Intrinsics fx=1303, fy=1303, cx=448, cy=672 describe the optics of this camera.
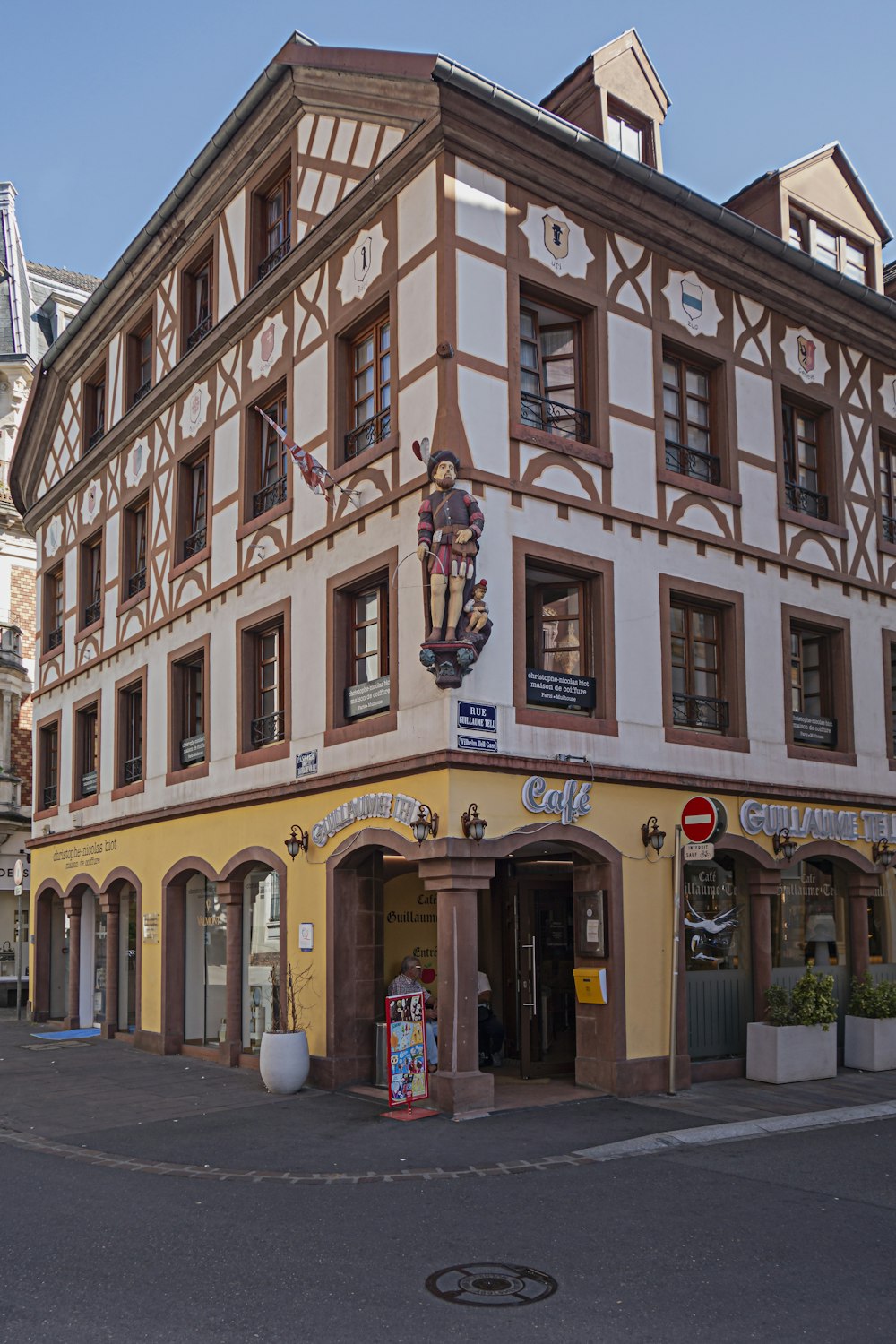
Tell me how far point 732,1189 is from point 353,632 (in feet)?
26.4

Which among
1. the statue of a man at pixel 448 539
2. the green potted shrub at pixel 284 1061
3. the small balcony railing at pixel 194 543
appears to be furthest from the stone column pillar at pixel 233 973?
the statue of a man at pixel 448 539

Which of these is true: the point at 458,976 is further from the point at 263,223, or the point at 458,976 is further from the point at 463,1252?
the point at 263,223

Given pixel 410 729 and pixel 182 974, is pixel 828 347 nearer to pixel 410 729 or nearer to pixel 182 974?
pixel 410 729

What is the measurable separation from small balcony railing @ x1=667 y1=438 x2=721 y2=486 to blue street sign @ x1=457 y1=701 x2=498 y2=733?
4.55 metres

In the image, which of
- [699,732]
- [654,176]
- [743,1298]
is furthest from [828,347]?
[743,1298]

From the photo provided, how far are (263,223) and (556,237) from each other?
5.26 metres

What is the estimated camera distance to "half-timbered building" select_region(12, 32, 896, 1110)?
44.8 feet

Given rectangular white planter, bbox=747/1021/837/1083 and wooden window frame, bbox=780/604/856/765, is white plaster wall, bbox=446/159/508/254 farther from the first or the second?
rectangular white planter, bbox=747/1021/837/1083

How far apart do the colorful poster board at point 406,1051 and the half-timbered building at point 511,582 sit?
0.51 metres

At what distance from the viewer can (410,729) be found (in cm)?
1338

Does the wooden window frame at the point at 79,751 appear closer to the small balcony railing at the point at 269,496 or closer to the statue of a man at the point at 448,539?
the small balcony railing at the point at 269,496

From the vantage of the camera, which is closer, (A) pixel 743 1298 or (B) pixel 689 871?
(A) pixel 743 1298

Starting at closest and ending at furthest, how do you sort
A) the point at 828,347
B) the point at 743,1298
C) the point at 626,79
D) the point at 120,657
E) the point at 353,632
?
the point at 743,1298 → the point at 353,632 → the point at 626,79 → the point at 828,347 → the point at 120,657

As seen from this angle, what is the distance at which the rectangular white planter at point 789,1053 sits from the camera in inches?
575
